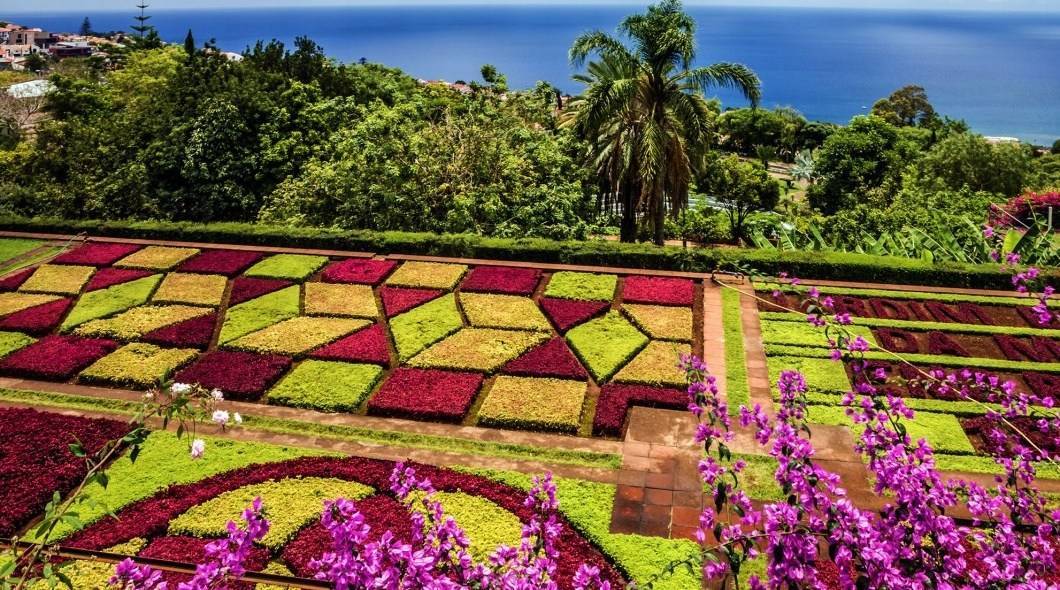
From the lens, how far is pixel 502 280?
1792 cm

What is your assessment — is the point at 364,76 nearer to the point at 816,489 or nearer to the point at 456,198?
the point at 456,198

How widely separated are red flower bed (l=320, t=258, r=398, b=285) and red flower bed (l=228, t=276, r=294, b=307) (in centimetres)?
108

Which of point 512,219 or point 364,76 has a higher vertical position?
point 364,76

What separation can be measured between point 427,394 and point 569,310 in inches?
172

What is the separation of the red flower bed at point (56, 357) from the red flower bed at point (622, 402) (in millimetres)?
10080

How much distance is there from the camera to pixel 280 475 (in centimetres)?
1087

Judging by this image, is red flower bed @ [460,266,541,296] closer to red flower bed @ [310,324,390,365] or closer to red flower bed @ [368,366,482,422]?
red flower bed @ [310,324,390,365]

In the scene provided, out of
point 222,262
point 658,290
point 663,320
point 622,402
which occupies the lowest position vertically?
point 222,262

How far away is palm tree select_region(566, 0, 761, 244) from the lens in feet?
62.6

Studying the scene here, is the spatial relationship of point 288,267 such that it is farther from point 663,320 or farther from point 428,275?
point 663,320

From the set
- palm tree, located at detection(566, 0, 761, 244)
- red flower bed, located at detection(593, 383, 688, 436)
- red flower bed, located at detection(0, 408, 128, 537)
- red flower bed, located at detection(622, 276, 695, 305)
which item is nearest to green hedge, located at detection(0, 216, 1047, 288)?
red flower bed, located at detection(622, 276, 695, 305)

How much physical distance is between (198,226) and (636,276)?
1297 centimetres

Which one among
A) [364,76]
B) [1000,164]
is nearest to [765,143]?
[1000,164]

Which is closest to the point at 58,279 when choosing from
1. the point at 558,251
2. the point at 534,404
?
the point at 558,251
